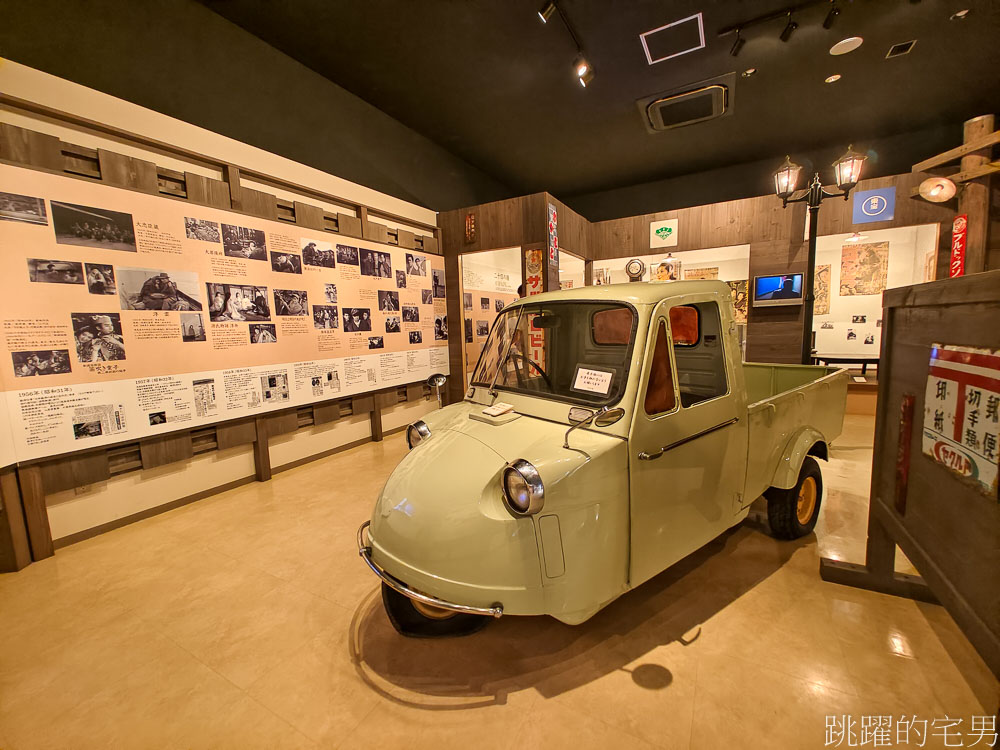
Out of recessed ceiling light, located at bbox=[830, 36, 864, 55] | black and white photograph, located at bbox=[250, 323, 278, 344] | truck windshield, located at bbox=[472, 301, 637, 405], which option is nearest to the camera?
truck windshield, located at bbox=[472, 301, 637, 405]

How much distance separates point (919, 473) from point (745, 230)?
6.41m

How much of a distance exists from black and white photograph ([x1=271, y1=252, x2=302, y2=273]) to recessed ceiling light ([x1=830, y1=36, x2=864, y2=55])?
258 inches

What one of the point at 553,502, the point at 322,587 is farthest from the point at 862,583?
the point at 322,587

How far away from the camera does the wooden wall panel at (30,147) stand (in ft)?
8.86

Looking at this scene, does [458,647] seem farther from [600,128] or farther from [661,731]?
[600,128]

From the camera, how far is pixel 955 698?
63.7 inches

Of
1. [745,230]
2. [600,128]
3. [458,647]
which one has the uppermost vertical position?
[600,128]

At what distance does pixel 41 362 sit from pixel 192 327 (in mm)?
991

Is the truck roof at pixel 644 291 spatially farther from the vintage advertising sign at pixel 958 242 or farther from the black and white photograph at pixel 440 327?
the vintage advertising sign at pixel 958 242

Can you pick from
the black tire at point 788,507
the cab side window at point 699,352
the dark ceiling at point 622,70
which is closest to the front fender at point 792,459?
the black tire at point 788,507

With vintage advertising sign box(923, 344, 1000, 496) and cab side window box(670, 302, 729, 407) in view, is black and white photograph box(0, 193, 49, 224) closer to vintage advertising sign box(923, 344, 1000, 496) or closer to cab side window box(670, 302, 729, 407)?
cab side window box(670, 302, 729, 407)

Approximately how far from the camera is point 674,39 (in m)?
Answer: 4.42

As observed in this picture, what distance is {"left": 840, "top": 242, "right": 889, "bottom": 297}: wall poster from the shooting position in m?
6.73

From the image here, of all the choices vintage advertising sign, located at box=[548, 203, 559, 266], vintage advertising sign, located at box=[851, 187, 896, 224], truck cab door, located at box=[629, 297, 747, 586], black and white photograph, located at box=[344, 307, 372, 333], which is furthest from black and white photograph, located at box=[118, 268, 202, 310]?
vintage advertising sign, located at box=[851, 187, 896, 224]
